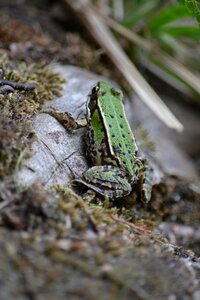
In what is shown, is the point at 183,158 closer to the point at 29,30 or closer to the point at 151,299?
the point at 29,30

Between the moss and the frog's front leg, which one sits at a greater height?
the moss

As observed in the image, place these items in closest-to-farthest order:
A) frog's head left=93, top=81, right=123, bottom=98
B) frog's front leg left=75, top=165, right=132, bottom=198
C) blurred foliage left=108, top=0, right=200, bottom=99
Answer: frog's front leg left=75, top=165, right=132, bottom=198
frog's head left=93, top=81, right=123, bottom=98
blurred foliage left=108, top=0, right=200, bottom=99

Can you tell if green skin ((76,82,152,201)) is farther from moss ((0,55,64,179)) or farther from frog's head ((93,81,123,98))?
moss ((0,55,64,179))

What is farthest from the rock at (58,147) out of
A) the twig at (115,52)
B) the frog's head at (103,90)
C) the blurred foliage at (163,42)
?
the blurred foliage at (163,42)

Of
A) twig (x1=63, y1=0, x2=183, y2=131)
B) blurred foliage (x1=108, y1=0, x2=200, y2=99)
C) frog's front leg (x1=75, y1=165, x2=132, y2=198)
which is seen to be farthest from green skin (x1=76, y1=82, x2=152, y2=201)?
blurred foliage (x1=108, y1=0, x2=200, y2=99)

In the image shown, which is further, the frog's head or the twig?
the twig

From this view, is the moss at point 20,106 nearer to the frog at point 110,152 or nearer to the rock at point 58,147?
the rock at point 58,147

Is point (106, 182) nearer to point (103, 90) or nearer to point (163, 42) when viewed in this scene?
point (103, 90)
